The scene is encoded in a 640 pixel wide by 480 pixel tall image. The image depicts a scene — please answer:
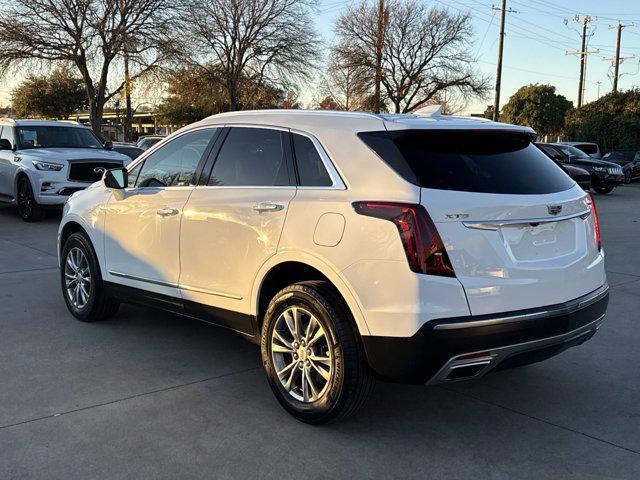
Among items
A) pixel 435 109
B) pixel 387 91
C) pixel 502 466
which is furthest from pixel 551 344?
pixel 387 91

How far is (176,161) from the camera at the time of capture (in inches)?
188

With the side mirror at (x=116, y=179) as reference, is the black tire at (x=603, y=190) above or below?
below

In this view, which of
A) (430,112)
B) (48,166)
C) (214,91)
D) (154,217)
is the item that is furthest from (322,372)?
(214,91)

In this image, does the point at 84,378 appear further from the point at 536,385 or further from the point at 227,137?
the point at 536,385

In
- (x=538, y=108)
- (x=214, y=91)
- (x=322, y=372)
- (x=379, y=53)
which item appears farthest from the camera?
(x=538, y=108)

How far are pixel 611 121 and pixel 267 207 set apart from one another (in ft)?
121

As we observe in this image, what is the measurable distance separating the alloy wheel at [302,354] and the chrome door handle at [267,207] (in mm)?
595

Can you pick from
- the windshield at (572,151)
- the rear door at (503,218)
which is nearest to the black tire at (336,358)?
the rear door at (503,218)

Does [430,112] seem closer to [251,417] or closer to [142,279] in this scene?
[251,417]

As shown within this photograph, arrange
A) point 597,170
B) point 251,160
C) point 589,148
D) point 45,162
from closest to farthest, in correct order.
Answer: point 251,160
point 45,162
point 597,170
point 589,148

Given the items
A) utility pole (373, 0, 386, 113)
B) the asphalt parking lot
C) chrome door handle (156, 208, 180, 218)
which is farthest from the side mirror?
utility pole (373, 0, 386, 113)

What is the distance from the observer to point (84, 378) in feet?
14.1

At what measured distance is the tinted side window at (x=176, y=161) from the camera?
15.0ft

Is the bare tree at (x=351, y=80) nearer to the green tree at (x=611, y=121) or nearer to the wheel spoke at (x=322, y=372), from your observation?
the green tree at (x=611, y=121)
